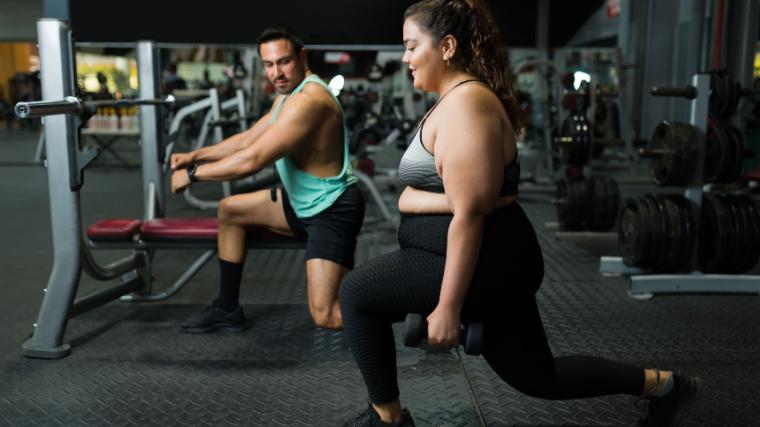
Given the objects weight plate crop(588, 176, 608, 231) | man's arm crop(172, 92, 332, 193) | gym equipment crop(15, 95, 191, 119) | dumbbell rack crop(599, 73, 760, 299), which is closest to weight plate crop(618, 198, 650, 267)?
dumbbell rack crop(599, 73, 760, 299)

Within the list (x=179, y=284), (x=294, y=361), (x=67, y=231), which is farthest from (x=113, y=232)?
(x=294, y=361)

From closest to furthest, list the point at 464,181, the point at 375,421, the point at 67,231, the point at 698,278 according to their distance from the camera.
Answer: the point at 464,181 < the point at 375,421 < the point at 67,231 < the point at 698,278

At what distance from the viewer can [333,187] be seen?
2213 mm

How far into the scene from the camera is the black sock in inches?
92.8

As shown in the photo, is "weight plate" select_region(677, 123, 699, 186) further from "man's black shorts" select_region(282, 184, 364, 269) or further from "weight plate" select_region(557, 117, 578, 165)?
"man's black shorts" select_region(282, 184, 364, 269)

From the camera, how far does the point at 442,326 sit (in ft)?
3.86

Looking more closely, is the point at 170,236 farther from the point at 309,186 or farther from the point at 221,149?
the point at 309,186

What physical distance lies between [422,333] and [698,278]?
2260 millimetres

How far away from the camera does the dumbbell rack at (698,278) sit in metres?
2.90

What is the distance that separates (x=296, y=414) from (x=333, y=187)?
0.80m

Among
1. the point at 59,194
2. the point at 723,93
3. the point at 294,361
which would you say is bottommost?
the point at 294,361

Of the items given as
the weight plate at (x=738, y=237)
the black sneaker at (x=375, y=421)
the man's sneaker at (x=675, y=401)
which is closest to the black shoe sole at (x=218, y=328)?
the black sneaker at (x=375, y=421)

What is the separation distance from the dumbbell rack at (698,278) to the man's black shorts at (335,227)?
1.46m

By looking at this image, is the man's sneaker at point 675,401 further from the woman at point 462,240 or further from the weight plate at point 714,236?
the weight plate at point 714,236
